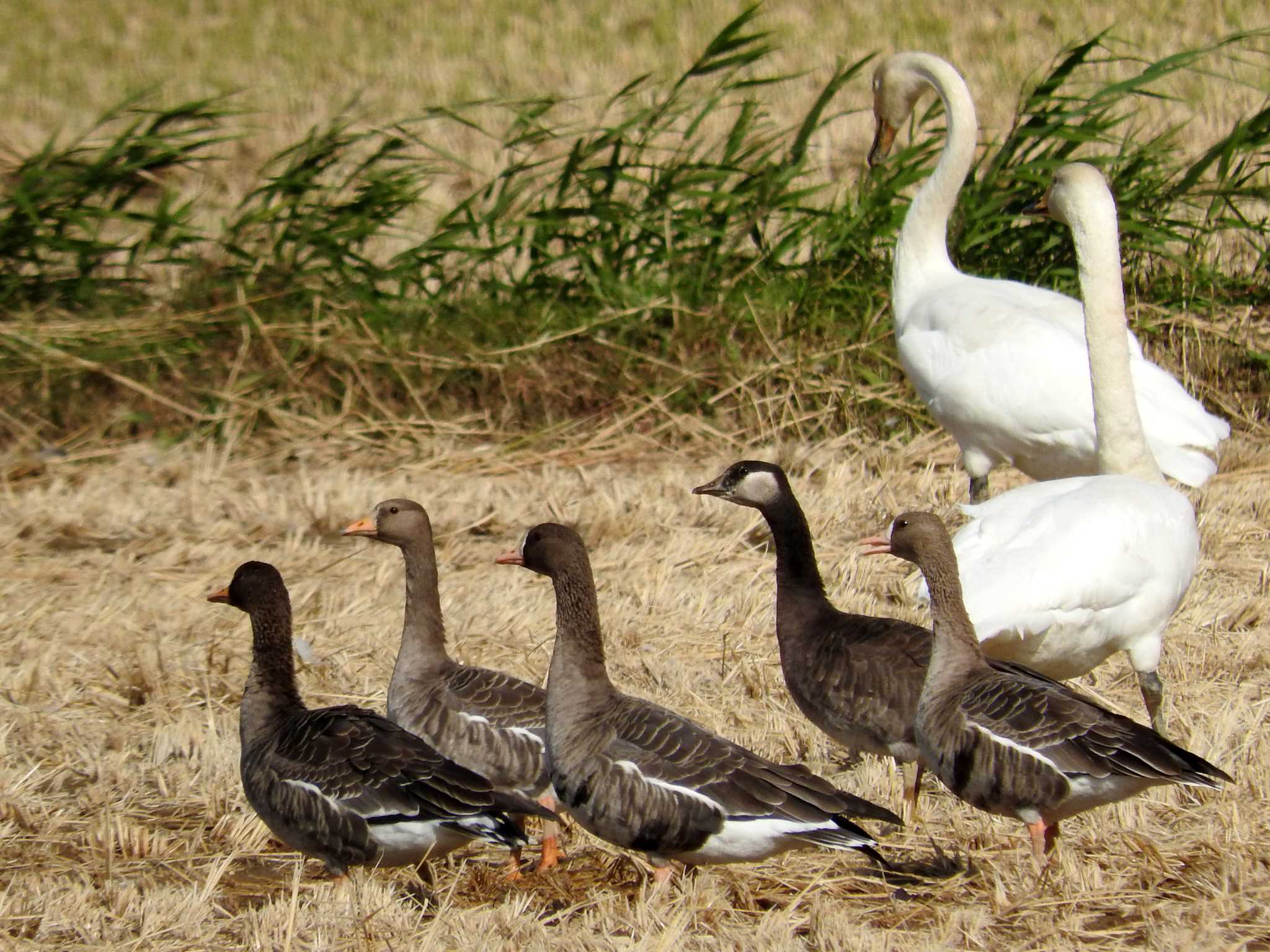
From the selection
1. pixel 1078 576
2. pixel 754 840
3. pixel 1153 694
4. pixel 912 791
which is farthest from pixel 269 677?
pixel 1153 694

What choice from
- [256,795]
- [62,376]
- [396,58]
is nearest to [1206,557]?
[256,795]

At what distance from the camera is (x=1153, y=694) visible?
4.53 metres

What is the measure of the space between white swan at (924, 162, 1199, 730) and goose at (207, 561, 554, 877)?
4.81ft

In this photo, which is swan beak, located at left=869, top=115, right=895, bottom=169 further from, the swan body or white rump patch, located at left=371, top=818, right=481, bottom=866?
white rump patch, located at left=371, top=818, right=481, bottom=866

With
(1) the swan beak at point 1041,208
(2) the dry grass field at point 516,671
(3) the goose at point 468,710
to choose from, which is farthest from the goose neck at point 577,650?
(1) the swan beak at point 1041,208

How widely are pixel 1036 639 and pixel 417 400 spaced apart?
14.4 ft

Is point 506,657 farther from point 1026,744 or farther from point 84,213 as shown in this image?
point 84,213

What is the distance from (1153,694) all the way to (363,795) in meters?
2.23

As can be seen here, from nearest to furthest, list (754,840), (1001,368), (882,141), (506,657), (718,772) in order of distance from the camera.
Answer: (754,840) < (718,772) < (506,657) < (1001,368) < (882,141)

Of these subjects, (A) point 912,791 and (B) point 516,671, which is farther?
(B) point 516,671

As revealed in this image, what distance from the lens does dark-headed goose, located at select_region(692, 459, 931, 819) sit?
4125 millimetres

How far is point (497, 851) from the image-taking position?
405 centimetres

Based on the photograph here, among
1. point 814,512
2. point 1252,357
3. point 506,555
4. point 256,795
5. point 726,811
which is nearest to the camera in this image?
point 726,811

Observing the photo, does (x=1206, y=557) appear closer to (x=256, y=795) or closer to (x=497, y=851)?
(x=497, y=851)
